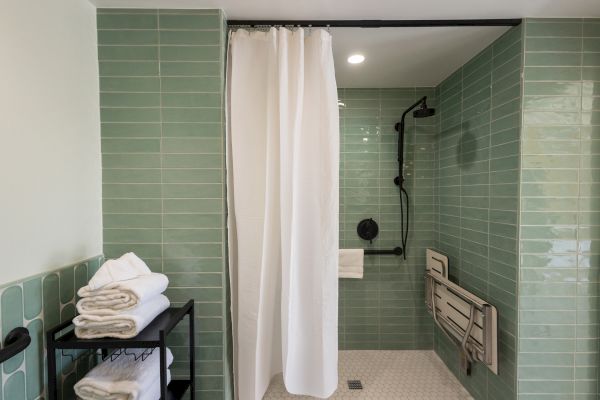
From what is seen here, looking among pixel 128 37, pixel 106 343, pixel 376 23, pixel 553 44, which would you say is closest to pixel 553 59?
pixel 553 44

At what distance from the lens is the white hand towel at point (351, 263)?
6.34 ft

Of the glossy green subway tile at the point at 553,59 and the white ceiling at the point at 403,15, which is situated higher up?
the white ceiling at the point at 403,15

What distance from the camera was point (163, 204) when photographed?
3.90 feet

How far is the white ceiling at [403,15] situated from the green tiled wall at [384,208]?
1.12ft

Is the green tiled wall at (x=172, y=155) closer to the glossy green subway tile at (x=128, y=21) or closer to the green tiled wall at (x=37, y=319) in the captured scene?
the glossy green subway tile at (x=128, y=21)

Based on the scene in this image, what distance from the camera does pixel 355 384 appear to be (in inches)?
65.1

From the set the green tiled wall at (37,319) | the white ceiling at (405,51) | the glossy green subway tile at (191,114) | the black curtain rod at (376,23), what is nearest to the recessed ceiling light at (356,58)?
the white ceiling at (405,51)

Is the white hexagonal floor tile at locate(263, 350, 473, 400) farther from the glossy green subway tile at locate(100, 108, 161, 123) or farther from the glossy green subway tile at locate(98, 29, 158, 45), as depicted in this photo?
the glossy green subway tile at locate(98, 29, 158, 45)

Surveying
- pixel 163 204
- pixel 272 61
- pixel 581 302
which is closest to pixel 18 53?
pixel 163 204

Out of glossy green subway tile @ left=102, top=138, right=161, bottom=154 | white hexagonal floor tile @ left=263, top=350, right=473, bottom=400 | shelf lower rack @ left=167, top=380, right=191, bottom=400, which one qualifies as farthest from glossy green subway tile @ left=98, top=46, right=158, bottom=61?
white hexagonal floor tile @ left=263, top=350, right=473, bottom=400

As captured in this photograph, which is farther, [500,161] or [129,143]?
[500,161]

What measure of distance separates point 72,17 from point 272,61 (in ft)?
2.47

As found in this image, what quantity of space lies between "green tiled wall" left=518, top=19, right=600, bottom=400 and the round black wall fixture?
0.88m

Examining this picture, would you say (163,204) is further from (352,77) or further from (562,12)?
(562,12)
